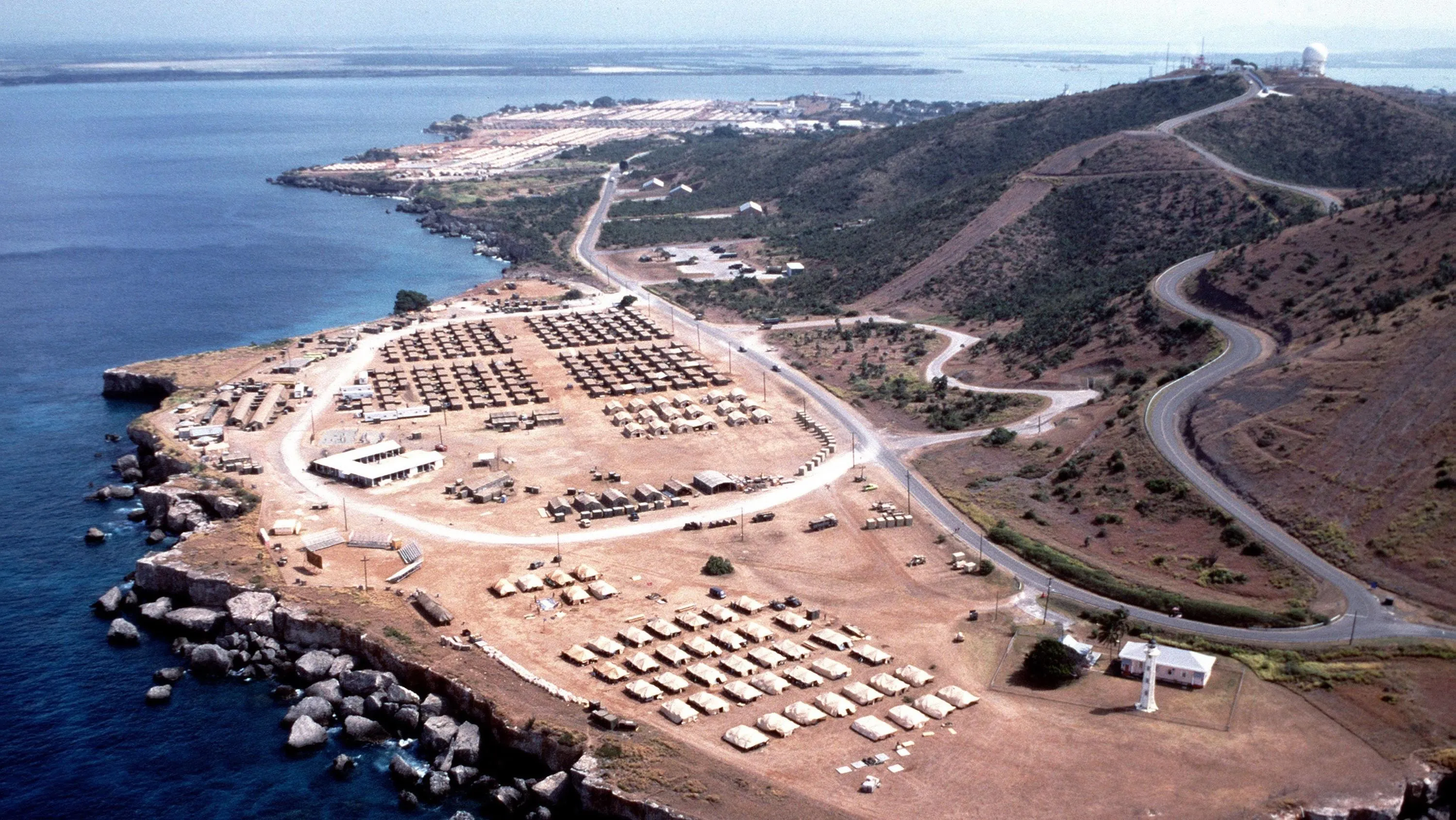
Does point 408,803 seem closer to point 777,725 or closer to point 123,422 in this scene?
point 777,725

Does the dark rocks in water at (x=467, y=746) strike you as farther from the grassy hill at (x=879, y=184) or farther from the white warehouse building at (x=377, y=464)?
the grassy hill at (x=879, y=184)

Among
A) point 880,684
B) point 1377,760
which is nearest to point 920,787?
point 880,684

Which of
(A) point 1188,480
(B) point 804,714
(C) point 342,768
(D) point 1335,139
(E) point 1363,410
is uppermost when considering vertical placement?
(D) point 1335,139

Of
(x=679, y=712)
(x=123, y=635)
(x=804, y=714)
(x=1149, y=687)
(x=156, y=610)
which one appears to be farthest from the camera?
(x=156, y=610)

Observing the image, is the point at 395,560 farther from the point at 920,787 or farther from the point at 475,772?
the point at 920,787

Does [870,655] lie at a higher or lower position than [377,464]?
lower

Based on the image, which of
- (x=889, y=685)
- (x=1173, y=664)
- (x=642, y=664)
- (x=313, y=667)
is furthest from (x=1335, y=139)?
(x=313, y=667)
